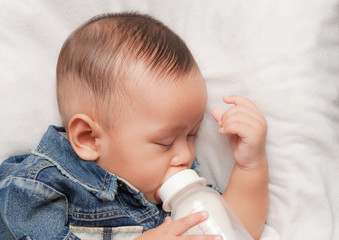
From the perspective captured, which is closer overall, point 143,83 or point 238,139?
point 143,83

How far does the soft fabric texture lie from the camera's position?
1.25m

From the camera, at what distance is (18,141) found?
4.49 feet

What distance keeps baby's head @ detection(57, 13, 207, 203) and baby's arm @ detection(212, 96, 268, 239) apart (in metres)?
0.10

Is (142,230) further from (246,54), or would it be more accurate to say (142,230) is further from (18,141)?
(246,54)

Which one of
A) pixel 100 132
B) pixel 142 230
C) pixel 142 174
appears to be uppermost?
pixel 100 132

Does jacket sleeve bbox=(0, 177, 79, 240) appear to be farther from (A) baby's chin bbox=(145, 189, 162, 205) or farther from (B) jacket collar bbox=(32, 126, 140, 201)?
(A) baby's chin bbox=(145, 189, 162, 205)

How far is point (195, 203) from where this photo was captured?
112 cm

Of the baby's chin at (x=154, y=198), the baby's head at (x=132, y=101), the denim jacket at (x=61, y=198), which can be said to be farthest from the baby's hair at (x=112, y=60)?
the baby's chin at (x=154, y=198)

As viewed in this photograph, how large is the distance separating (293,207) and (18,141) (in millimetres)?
821

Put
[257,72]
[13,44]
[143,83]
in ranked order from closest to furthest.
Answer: [143,83] < [257,72] < [13,44]

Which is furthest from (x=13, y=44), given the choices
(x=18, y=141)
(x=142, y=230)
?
(x=142, y=230)

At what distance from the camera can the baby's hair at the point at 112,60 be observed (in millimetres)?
1189

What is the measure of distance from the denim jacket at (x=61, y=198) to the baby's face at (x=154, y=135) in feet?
0.16

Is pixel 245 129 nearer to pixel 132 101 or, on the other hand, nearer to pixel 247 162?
pixel 247 162
